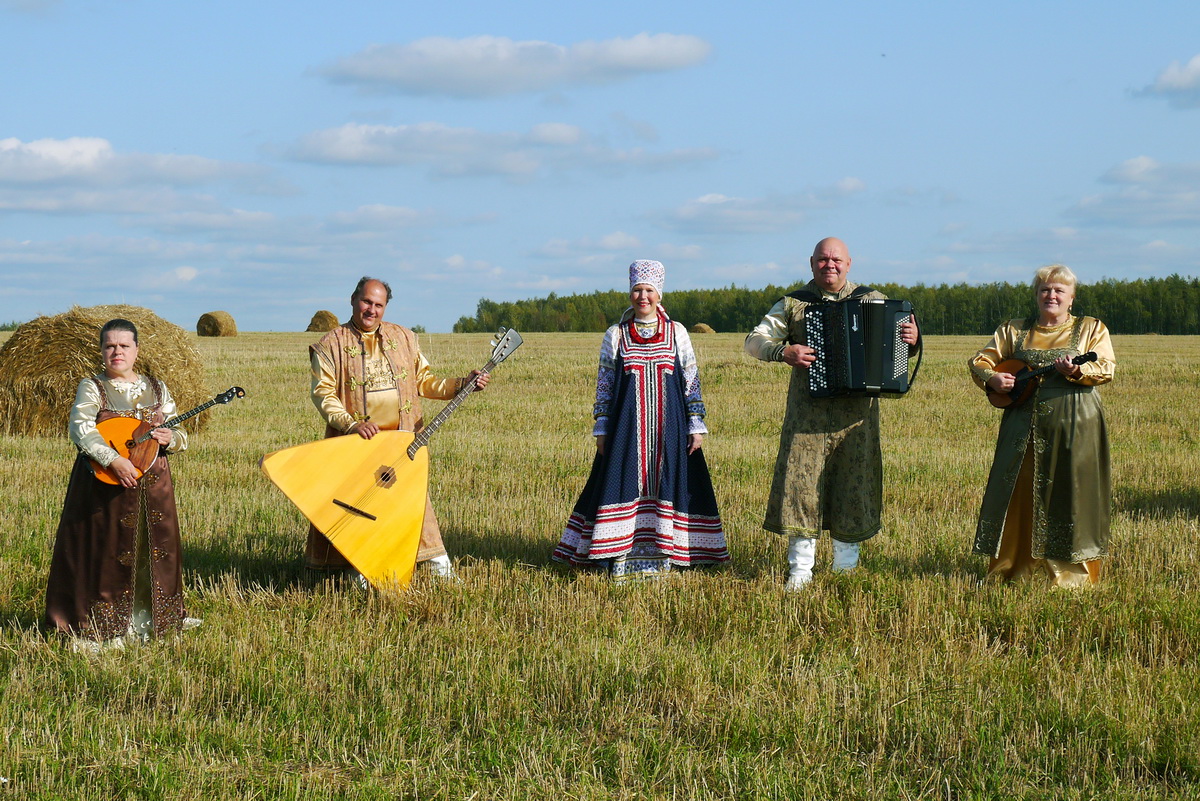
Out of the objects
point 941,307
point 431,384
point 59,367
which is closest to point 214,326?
point 59,367

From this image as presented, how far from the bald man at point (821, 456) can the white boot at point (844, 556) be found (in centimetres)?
14

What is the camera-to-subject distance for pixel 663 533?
23.0 feet

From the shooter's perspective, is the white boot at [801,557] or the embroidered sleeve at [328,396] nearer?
the embroidered sleeve at [328,396]

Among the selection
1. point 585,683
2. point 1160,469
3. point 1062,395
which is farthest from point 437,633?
point 1160,469

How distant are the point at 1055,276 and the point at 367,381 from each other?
4043mm

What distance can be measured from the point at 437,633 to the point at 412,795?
180 centimetres

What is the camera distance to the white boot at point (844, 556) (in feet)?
23.5

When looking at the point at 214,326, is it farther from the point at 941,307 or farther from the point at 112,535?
the point at 941,307

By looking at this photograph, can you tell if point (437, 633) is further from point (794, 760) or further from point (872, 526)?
point (872, 526)

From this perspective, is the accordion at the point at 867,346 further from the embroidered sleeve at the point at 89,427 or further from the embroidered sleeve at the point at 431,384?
the embroidered sleeve at the point at 89,427

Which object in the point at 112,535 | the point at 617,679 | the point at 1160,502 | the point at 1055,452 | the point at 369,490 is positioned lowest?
the point at 617,679

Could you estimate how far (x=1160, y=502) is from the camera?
31.9 feet

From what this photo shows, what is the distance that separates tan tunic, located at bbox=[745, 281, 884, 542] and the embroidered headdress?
68cm

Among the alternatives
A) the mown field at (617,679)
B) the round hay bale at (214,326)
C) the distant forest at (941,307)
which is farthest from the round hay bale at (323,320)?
the mown field at (617,679)
